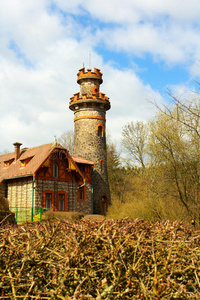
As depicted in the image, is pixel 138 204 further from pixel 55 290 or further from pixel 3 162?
pixel 55 290

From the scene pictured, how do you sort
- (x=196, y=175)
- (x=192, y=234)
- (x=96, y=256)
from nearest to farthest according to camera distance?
(x=96, y=256), (x=192, y=234), (x=196, y=175)

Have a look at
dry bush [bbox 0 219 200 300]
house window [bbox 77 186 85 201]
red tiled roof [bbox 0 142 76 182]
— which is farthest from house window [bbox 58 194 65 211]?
dry bush [bbox 0 219 200 300]

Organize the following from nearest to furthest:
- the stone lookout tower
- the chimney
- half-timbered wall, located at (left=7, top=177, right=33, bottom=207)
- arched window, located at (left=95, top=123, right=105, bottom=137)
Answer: half-timbered wall, located at (left=7, top=177, right=33, bottom=207), the chimney, the stone lookout tower, arched window, located at (left=95, top=123, right=105, bottom=137)

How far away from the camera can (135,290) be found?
2.40m

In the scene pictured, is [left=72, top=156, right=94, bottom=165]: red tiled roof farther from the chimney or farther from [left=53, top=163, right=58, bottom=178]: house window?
the chimney

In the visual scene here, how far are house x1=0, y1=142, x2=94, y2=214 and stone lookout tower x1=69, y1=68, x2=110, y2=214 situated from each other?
49.1 inches

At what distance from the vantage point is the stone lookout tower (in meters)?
29.8

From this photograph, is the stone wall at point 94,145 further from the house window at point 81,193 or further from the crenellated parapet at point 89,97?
the house window at point 81,193

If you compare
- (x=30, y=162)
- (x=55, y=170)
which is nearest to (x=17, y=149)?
(x=30, y=162)

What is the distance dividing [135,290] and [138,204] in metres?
17.3

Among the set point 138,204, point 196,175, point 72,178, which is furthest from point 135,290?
point 72,178

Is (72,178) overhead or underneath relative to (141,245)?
overhead

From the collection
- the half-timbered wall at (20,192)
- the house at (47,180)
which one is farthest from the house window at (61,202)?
the half-timbered wall at (20,192)

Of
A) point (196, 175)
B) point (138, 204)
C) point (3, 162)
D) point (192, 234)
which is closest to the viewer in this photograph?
point (192, 234)
